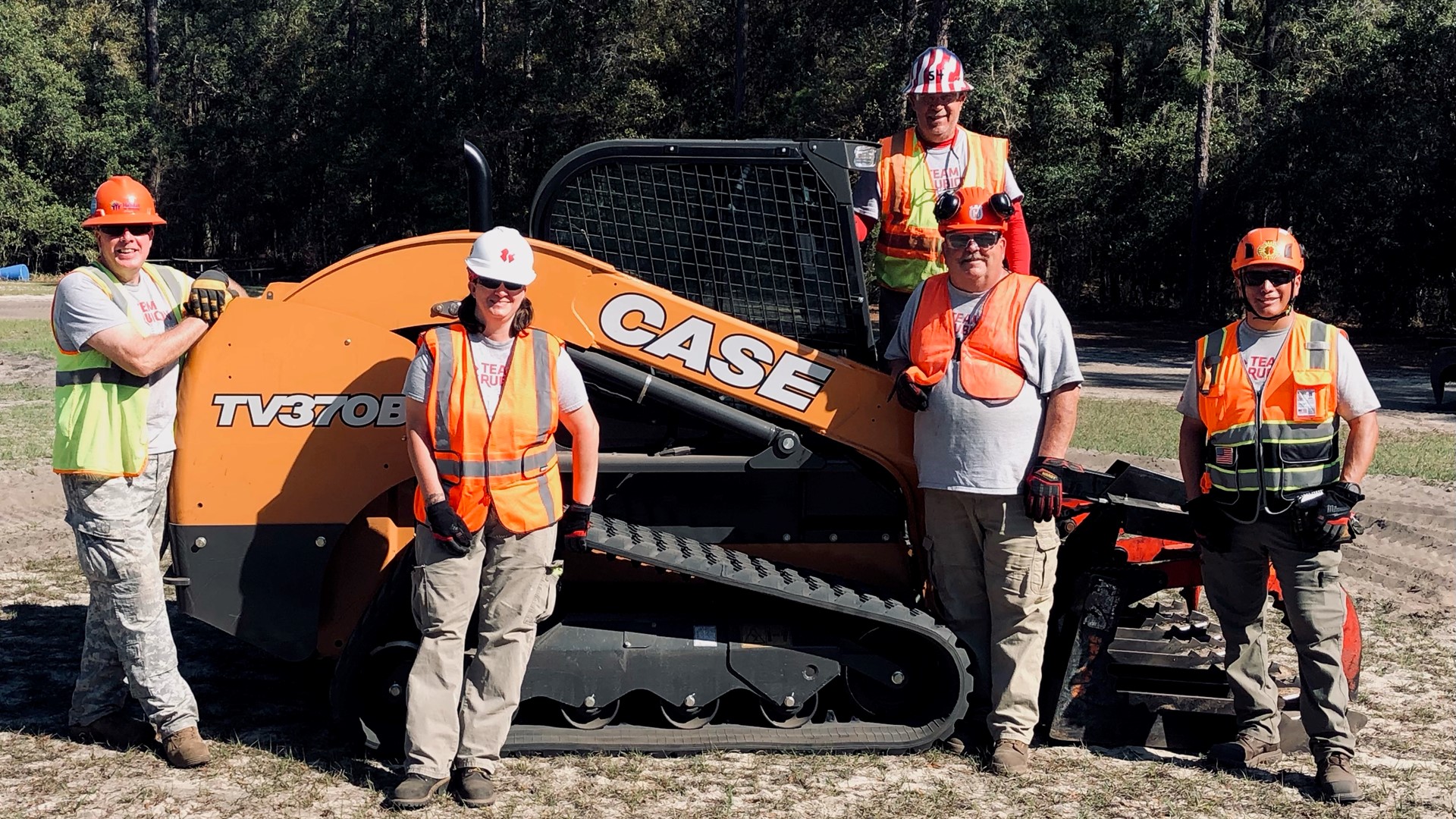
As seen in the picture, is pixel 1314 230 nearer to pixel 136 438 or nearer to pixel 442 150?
pixel 442 150

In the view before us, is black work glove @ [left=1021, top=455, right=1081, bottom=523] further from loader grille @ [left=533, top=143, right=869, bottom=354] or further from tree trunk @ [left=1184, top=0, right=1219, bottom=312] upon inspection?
tree trunk @ [left=1184, top=0, right=1219, bottom=312]

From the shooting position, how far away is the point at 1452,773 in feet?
15.4

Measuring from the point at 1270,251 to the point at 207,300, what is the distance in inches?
143

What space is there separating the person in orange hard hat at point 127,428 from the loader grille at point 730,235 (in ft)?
4.63

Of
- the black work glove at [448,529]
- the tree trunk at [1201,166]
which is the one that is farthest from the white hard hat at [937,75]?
the tree trunk at [1201,166]

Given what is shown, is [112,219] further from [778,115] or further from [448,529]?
[778,115]

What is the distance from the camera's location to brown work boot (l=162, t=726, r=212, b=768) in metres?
4.57

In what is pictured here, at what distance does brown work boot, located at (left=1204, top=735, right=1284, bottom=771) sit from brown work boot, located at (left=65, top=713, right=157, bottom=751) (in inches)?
152

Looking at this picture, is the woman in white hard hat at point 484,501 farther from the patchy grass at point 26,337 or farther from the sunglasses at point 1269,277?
the patchy grass at point 26,337

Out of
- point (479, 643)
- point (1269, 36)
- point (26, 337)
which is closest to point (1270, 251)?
point (479, 643)

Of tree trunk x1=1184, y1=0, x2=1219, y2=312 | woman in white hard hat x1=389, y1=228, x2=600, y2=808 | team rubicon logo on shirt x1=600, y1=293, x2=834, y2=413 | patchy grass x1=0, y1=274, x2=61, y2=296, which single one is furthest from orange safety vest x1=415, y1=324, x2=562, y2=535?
patchy grass x1=0, y1=274, x2=61, y2=296

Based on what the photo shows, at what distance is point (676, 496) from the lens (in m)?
5.03

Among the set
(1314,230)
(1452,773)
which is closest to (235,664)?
(1452,773)

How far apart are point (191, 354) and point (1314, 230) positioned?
2609cm
